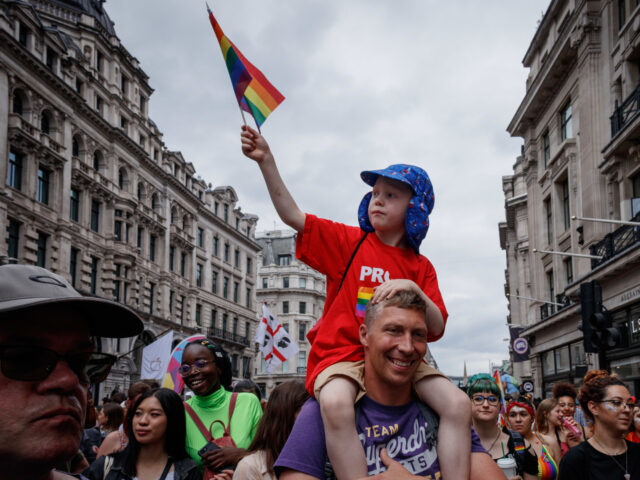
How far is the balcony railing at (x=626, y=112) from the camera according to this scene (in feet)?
65.4

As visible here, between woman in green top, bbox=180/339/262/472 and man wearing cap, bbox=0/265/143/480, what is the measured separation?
3.42 meters

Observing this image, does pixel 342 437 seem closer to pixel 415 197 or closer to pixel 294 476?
pixel 294 476

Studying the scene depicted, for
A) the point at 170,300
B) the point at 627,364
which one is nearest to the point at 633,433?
the point at 627,364

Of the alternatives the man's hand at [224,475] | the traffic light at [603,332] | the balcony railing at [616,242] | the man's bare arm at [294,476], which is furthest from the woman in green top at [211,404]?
the balcony railing at [616,242]

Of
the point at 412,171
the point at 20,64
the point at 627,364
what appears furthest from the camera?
the point at 20,64

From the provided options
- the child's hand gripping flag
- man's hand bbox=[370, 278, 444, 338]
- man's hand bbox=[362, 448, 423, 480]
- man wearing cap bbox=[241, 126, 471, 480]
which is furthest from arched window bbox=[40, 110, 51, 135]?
man's hand bbox=[362, 448, 423, 480]

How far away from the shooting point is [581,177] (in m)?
26.2

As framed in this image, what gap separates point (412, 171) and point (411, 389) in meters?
1.10

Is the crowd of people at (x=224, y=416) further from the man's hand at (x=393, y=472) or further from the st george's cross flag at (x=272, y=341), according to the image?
the st george's cross flag at (x=272, y=341)

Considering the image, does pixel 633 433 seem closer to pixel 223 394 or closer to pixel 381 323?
pixel 223 394

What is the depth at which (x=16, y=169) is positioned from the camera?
3120 centimetres

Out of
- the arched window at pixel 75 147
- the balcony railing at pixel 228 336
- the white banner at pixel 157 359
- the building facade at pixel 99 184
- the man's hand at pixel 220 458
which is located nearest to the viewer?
the man's hand at pixel 220 458

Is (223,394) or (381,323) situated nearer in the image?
(381,323)

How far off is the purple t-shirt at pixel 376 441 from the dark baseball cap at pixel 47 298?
1.07 metres
